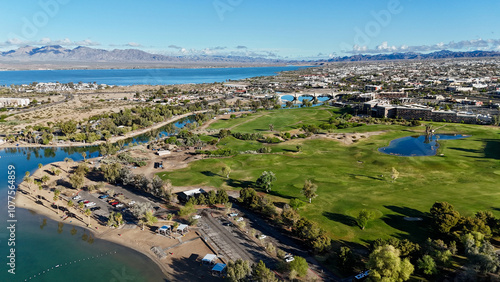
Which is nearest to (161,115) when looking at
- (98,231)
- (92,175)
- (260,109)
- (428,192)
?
(260,109)

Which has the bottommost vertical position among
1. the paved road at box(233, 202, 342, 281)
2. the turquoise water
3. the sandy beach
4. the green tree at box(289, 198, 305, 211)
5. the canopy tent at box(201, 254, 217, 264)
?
the turquoise water

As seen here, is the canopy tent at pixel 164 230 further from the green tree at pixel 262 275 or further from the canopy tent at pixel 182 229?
the green tree at pixel 262 275

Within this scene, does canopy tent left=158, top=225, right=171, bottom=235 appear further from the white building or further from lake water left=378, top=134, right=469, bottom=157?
the white building

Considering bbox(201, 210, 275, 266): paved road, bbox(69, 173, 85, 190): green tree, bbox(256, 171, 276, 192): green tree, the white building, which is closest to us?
bbox(201, 210, 275, 266): paved road

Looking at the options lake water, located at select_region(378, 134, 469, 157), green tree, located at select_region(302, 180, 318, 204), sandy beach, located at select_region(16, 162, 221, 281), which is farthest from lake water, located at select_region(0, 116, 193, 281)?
lake water, located at select_region(378, 134, 469, 157)

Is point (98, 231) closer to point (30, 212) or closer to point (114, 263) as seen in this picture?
point (114, 263)

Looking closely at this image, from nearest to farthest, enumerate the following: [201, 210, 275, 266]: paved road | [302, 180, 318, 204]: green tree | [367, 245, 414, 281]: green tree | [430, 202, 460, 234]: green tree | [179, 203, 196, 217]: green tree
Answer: [367, 245, 414, 281]: green tree
[201, 210, 275, 266]: paved road
[430, 202, 460, 234]: green tree
[179, 203, 196, 217]: green tree
[302, 180, 318, 204]: green tree

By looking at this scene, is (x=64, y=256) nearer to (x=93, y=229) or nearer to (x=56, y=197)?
(x=93, y=229)

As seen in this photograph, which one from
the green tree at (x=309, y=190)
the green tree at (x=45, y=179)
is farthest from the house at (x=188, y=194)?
the green tree at (x=45, y=179)
